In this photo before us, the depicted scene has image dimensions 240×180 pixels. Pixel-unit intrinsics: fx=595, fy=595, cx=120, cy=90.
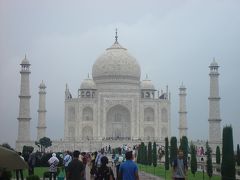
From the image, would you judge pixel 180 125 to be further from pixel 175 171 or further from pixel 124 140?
pixel 175 171

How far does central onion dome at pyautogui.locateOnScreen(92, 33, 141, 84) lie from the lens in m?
44.7

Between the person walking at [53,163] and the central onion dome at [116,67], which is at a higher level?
the central onion dome at [116,67]

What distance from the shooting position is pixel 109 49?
46.1m

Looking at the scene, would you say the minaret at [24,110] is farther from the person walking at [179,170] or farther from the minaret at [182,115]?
the person walking at [179,170]

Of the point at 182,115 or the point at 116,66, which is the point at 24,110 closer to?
the point at 116,66

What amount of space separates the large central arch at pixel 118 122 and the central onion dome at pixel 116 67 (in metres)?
2.25

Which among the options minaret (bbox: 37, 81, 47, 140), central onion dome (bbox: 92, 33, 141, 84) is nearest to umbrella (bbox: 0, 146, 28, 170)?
minaret (bbox: 37, 81, 47, 140)

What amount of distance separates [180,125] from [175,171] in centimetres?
3377

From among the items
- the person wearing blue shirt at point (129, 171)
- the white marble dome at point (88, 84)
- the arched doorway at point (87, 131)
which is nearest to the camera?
the person wearing blue shirt at point (129, 171)

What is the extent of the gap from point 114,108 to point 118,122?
113 centimetres

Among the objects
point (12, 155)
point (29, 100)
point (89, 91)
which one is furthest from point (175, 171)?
point (89, 91)

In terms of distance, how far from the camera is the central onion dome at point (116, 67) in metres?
44.7

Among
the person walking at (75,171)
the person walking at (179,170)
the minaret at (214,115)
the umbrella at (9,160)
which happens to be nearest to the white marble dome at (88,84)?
the minaret at (214,115)

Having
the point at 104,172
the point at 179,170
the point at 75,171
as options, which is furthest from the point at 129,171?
the point at 179,170
